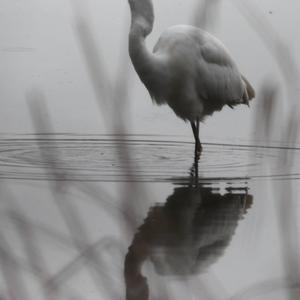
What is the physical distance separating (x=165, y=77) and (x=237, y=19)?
22.1 ft

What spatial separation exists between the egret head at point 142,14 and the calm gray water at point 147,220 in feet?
3.71

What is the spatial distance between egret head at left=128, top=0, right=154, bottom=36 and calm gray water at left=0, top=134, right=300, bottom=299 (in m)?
1.13

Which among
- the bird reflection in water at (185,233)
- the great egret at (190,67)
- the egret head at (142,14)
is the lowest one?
the bird reflection in water at (185,233)

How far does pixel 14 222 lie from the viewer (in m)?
6.27

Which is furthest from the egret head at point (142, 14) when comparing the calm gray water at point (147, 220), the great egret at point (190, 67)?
the calm gray water at point (147, 220)

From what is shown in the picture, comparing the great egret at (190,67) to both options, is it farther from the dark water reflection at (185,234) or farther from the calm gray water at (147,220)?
the dark water reflection at (185,234)

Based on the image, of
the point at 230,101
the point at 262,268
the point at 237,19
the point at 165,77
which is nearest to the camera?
the point at 262,268

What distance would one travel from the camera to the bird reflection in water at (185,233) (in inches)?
214

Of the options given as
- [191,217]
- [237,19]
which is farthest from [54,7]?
[191,217]

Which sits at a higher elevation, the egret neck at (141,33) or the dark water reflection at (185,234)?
the egret neck at (141,33)

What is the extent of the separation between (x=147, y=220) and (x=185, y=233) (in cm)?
67

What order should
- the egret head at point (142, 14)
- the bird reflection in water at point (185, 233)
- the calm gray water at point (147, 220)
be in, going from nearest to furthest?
the calm gray water at point (147, 220) → the bird reflection in water at point (185, 233) → the egret head at point (142, 14)

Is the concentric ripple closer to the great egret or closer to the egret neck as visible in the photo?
the great egret

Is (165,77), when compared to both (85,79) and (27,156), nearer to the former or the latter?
(27,156)
